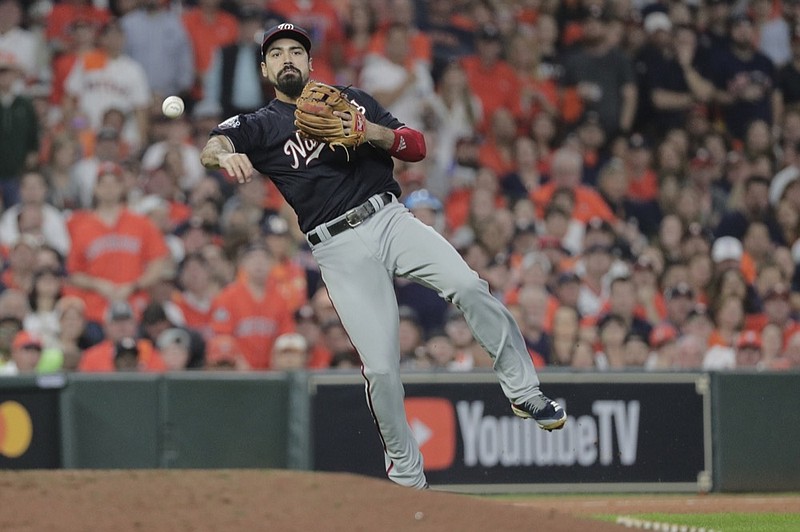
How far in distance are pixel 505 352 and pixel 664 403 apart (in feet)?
12.2

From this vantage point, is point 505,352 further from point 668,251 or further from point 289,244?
point 668,251

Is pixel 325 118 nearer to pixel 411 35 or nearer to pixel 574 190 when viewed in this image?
pixel 574 190

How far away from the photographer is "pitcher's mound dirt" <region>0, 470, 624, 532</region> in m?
5.80

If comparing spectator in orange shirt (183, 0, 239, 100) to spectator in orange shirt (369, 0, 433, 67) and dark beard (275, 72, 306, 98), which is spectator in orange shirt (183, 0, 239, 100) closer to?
spectator in orange shirt (369, 0, 433, 67)

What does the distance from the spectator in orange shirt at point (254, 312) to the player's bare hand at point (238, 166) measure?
4.54 m

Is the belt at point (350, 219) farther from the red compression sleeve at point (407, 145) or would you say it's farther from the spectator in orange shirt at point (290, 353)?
the spectator in orange shirt at point (290, 353)

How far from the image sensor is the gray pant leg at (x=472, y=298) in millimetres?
6824

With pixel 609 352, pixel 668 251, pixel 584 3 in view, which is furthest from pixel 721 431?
pixel 584 3

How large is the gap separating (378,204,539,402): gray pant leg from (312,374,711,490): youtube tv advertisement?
3138mm

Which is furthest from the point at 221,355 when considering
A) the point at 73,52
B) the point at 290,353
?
the point at 73,52

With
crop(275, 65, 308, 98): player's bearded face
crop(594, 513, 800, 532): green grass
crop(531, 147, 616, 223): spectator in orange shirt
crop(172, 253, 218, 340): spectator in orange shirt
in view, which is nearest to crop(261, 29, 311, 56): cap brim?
crop(275, 65, 308, 98): player's bearded face

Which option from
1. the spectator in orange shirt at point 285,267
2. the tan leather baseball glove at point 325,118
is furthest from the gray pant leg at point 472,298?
the spectator in orange shirt at point 285,267

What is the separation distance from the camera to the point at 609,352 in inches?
436

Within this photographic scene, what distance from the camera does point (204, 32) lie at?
43.9 feet
